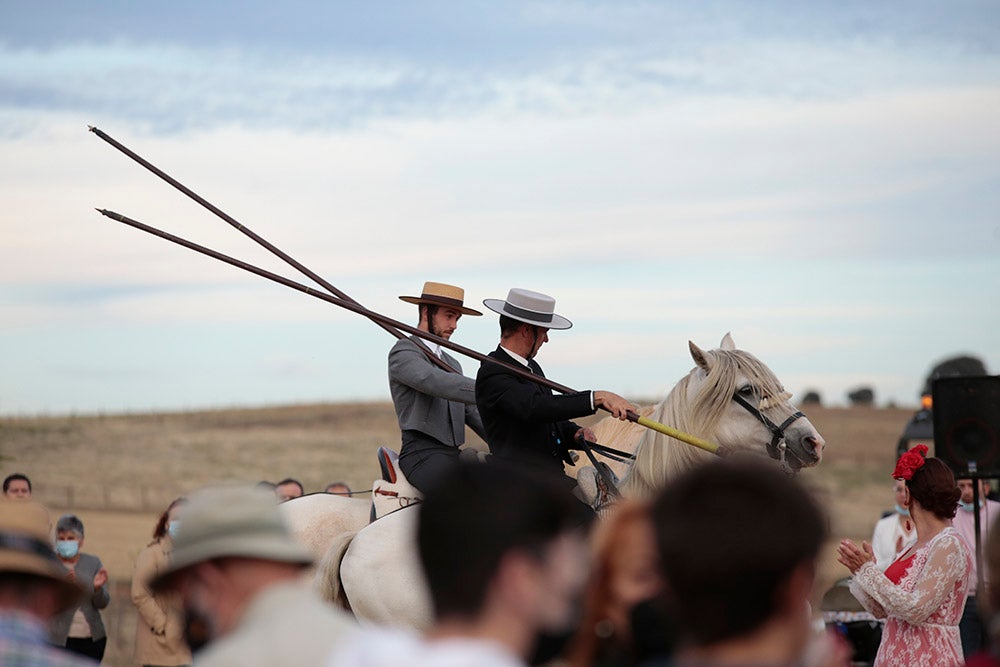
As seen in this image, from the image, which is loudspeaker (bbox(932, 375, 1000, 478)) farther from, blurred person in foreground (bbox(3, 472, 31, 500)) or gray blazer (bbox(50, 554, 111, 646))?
blurred person in foreground (bbox(3, 472, 31, 500))

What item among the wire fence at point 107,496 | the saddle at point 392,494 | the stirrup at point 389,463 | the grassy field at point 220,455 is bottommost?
the wire fence at point 107,496

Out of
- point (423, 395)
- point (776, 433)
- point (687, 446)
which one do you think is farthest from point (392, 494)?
point (776, 433)

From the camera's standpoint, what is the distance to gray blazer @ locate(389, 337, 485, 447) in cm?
Answer: 762

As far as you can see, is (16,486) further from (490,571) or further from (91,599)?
(490,571)

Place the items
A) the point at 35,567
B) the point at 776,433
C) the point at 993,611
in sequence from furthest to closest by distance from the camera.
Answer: the point at 776,433 → the point at 35,567 → the point at 993,611

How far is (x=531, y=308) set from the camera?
7277 mm

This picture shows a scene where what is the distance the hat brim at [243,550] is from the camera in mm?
2801

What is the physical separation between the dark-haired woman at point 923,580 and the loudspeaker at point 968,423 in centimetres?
271

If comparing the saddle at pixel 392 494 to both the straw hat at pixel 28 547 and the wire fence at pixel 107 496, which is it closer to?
the straw hat at pixel 28 547

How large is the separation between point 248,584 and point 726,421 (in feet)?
14.6

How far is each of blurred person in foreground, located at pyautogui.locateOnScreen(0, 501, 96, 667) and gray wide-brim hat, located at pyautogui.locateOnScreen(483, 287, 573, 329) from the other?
167 inches

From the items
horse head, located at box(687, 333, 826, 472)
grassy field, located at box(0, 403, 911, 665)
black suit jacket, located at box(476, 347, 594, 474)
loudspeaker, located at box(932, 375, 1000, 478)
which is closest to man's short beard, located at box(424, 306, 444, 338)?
black suit jacket, located at box(476, 347, 594, 474)

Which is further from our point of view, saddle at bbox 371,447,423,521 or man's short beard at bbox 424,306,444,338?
man's short beard at bbox 424,306,444,338

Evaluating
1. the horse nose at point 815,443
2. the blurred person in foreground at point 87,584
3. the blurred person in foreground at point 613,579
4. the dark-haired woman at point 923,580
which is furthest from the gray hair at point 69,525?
the blurred person in foreground at point 613,579
